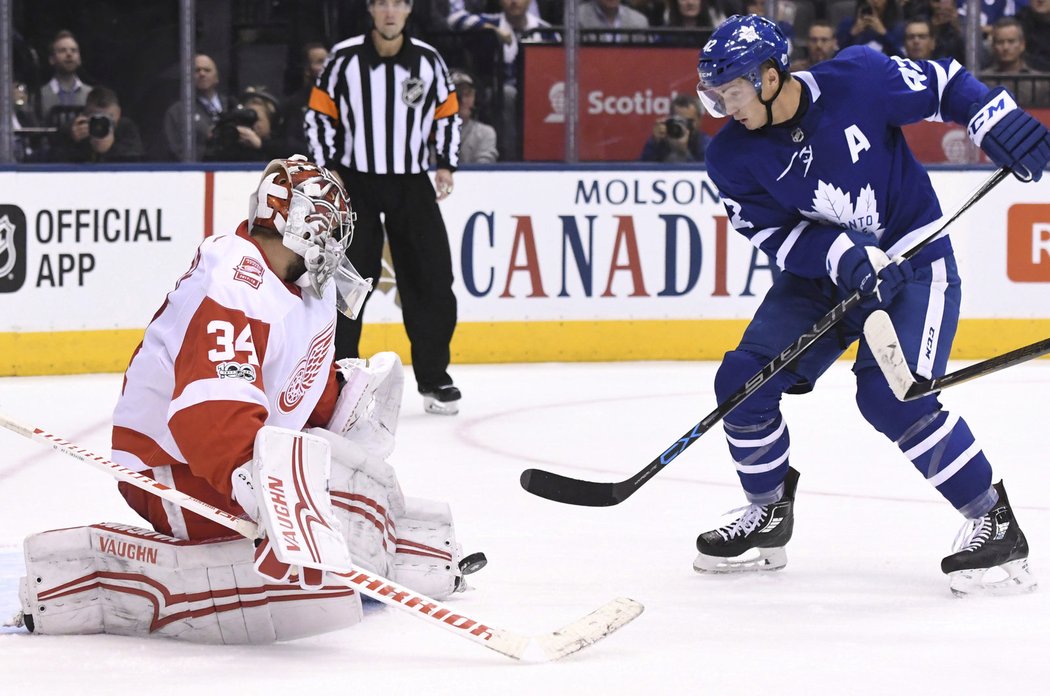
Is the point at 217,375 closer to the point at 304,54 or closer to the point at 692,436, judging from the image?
the point at 692,436

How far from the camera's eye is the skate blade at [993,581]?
2.60 meters

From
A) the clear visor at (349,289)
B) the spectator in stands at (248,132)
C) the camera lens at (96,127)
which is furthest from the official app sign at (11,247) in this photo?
the clear visor at (349,289)

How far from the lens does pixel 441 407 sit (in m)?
4.86

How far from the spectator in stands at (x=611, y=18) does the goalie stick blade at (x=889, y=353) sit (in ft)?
12.1

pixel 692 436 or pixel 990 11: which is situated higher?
pixel 990 11

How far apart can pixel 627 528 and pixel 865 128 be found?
952 millimetres

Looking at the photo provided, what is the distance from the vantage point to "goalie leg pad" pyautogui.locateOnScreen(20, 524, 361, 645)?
2.23 metres

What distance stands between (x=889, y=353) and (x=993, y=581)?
0.42m

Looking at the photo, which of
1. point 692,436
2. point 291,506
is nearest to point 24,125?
point 692,436

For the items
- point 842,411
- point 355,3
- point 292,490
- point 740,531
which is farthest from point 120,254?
point 292,490

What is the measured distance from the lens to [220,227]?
5684mm

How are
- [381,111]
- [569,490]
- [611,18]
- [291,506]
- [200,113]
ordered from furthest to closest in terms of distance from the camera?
[611,18], [200,113], [381,111], [569,490], [291,506]

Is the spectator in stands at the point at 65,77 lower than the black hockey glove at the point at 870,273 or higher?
higher

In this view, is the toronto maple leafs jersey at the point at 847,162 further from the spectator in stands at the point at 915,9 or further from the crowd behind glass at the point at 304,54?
the spectator in stands at the point at 915,9
